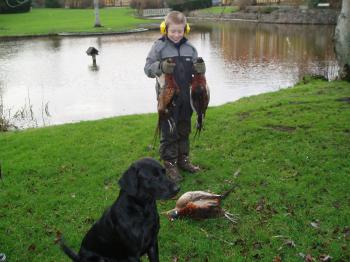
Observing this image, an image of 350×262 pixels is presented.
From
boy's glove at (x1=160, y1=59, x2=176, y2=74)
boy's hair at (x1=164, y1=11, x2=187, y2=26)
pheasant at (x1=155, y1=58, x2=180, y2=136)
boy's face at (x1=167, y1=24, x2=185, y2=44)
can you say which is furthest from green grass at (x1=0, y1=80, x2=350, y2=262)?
boy's hair at (x1=164, y1=11, x2=187, y2=26)

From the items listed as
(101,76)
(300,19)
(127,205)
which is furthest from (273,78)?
(300,19)

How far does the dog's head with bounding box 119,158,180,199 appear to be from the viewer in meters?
3.75

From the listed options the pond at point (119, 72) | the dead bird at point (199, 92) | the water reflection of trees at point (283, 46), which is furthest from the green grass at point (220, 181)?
the water reflection of trees at point (283, 46)

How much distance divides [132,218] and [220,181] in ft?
9.07

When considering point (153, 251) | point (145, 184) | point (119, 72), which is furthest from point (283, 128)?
point (119, 72)

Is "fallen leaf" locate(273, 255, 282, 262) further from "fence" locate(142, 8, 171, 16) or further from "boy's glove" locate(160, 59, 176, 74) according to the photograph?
"fence" locate(142, 8, 171, 16)

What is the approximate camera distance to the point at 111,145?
791 cm

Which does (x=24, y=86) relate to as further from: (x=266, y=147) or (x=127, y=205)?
(x=127, y=205)

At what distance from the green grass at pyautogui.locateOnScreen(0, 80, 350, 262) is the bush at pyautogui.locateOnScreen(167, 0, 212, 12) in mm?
50473

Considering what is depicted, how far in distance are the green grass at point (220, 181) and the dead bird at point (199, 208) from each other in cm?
10

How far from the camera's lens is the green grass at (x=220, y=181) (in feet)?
16.2

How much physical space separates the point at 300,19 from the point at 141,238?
38985mm

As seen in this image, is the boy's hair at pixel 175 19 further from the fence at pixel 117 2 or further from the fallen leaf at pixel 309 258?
the fence at pixel 117 2

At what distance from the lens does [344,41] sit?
12148 millimetres
